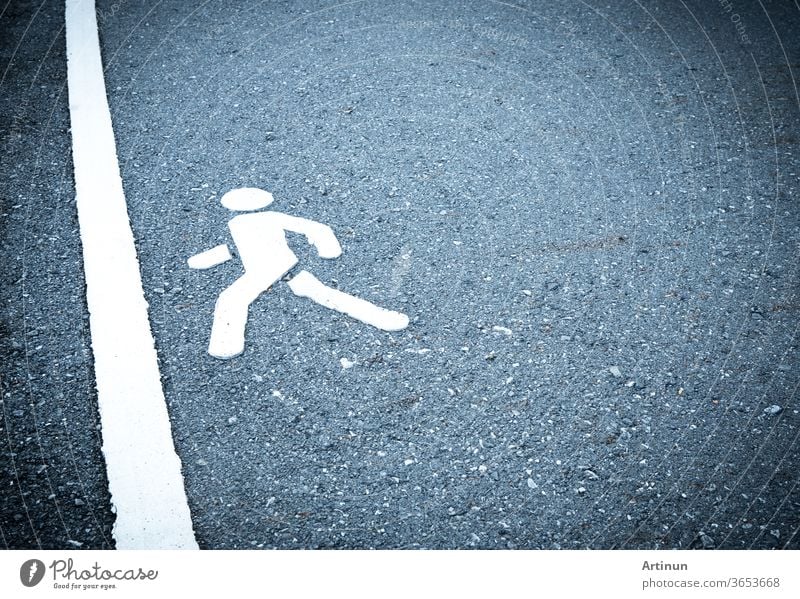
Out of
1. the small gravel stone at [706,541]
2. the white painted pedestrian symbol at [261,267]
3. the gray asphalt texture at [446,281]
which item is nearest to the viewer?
the small gravel stone at [706,541]

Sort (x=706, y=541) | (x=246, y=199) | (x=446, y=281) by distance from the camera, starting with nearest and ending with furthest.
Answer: (x=706, y=541)
(x=446, y=281)
(x=246, y=199)

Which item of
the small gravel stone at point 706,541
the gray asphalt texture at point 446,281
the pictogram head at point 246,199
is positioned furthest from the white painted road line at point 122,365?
the small gravel stone at point 706,541

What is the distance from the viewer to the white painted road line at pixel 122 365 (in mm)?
2148

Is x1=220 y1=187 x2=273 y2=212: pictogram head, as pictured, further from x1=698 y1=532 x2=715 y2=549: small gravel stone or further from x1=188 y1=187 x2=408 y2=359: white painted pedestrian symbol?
x1=698 y1=532 x2=715 y2=549: small gravel stone

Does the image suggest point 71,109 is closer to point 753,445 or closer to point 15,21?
point 15,21

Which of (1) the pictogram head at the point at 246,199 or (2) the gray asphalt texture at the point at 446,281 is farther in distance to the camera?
(1) the pictogram head at the point at 246,199

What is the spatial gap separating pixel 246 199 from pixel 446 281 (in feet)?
3.59

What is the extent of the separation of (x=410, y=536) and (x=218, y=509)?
0.56 meters

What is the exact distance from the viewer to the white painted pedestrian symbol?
2812mm

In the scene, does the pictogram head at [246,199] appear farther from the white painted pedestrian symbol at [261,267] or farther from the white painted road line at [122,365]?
the white painted road line at [122,365]
